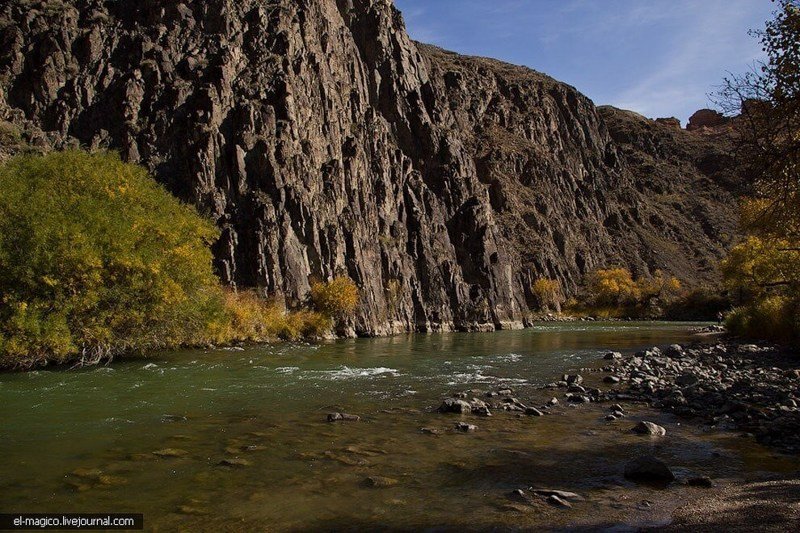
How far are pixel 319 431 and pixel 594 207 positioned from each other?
175 metres

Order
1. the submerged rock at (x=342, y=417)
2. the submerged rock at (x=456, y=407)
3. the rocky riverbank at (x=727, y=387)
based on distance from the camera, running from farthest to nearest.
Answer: the submerged rock at (x=456, y=407) → the submerged rock at (x=342, y=417) → the rocky riverbank at (x=727, y=387)

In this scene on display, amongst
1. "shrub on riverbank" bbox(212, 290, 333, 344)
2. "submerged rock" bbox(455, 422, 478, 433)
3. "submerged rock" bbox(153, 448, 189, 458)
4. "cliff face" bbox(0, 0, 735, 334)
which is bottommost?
"submerged rock" bbox(455, 422, 478, 433)

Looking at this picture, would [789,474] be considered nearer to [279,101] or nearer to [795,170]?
[795,170]

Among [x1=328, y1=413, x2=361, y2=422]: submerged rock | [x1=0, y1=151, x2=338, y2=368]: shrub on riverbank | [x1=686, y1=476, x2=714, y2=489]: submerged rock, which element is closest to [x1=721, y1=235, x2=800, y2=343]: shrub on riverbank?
[x1=686, y1=476, x2=714, y2=489]: submerged rock

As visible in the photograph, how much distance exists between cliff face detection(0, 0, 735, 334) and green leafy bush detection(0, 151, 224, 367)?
31.8m

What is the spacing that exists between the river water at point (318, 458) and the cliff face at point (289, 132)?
46.9m

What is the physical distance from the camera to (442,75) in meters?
167

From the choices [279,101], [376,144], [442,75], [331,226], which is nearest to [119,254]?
[331,226]

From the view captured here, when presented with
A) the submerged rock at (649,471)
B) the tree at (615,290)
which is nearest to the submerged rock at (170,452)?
the submerged rock at (649,471)

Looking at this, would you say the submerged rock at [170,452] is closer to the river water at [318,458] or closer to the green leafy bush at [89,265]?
the river water at [318,458]

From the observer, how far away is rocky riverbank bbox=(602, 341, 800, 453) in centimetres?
1470

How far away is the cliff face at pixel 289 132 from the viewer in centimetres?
7138

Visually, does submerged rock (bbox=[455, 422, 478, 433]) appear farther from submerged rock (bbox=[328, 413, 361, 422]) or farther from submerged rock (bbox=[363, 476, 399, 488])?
submerged rock (bbox=[363, 476, 399, 488])

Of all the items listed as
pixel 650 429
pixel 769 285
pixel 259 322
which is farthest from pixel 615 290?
pixel 650 429
